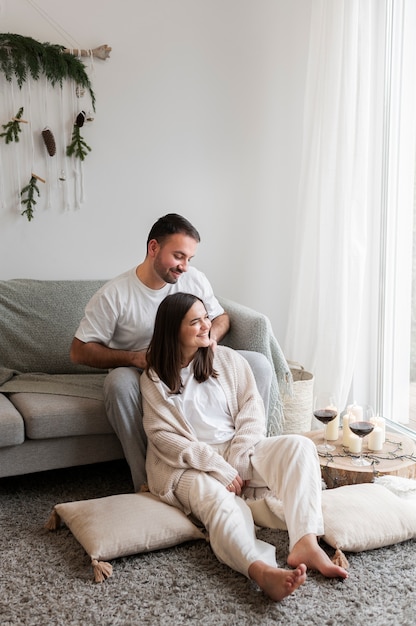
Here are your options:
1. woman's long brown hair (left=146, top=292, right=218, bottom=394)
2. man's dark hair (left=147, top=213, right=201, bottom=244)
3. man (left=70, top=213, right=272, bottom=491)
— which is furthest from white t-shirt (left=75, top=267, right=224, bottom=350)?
woman's long brown hair (left=146, top=292, right=218, bottom=394)

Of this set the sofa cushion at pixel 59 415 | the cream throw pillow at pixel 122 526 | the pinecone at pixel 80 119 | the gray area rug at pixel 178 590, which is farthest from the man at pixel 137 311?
the pinecone at pixel 80 119

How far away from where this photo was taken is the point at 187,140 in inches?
146

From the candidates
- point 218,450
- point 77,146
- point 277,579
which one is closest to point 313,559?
point 277,579

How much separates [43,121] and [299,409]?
182cm

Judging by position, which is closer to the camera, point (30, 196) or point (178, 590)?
point (178, 590)

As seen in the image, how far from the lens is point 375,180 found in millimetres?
3535

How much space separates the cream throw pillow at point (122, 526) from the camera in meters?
2.11

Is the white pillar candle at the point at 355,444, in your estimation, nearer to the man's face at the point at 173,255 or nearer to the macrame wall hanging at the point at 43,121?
the man's face at the point at 173,255

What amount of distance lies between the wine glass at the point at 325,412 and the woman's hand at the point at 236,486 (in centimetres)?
45

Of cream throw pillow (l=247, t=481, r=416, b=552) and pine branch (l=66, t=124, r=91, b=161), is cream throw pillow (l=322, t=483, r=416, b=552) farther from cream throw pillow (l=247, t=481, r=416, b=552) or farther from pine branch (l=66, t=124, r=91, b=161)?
pine branch (l=66, t=124, r=91, b=161)

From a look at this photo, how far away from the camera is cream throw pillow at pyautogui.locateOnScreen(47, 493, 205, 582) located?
2.11 m

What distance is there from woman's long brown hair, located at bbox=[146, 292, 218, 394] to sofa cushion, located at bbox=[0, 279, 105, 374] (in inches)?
30.7

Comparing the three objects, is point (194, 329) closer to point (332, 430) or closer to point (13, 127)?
point (332, 430)

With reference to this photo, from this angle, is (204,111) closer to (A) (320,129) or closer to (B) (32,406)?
(A) (320,129)
